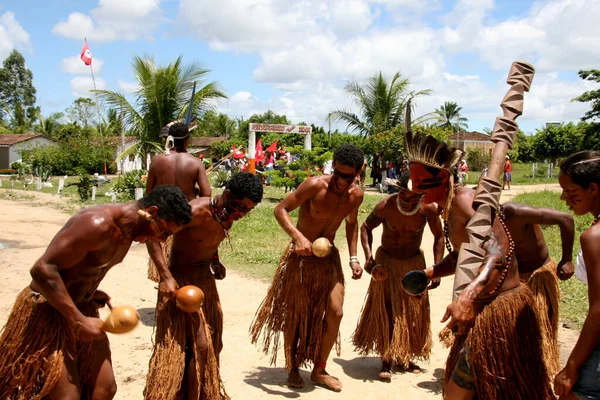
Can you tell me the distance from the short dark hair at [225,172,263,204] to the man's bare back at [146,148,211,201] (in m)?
2.00

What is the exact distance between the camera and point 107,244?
9.73ft

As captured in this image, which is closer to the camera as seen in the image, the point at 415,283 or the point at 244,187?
the point at 415,283

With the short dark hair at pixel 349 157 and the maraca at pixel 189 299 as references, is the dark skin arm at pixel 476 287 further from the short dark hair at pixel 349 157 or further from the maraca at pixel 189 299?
the short dark hair at pixel 349 157

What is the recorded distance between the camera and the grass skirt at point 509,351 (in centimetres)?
286

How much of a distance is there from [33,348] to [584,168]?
2.91 metres

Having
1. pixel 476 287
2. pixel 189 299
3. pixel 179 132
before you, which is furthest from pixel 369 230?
pixel 476 287

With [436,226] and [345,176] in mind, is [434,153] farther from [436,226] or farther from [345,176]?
[436,226]

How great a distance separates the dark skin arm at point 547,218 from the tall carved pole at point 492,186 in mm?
930

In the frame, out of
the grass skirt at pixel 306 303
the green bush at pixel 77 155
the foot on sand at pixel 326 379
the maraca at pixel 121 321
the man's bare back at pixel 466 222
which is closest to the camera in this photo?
the maraca at pixel 121 321

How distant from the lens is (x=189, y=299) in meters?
3.35

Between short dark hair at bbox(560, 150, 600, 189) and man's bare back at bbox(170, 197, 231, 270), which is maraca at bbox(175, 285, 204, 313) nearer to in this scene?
man's bare back at bbox(170, 197, 231, 270)

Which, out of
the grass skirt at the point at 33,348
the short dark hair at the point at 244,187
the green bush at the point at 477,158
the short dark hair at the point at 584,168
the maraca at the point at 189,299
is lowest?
the grass skirt at the point at 33,348

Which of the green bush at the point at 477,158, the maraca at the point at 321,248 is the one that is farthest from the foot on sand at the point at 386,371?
the green bush at the point at 477,158

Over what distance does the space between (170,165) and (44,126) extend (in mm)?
47304
